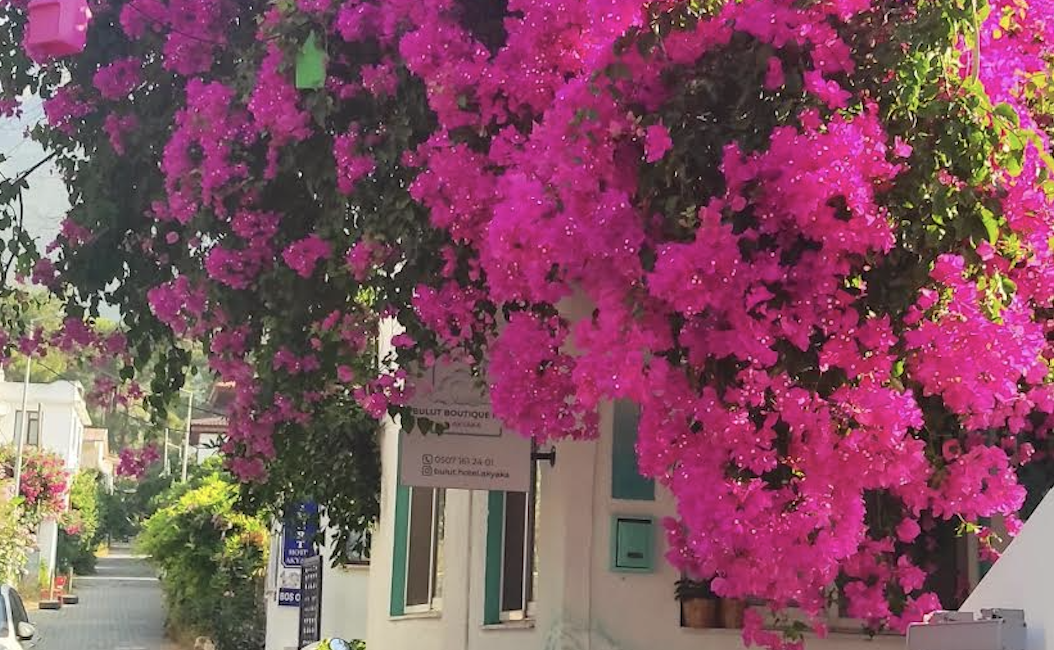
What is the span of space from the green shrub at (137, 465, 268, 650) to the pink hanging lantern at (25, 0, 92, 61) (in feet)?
61.7

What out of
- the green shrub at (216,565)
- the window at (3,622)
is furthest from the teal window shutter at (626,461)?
the green shrub at (216,565)

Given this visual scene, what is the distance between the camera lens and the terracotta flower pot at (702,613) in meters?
6.42

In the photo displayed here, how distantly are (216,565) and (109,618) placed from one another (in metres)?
18.0

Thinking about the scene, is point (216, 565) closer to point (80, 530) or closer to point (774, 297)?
point (774, 297)

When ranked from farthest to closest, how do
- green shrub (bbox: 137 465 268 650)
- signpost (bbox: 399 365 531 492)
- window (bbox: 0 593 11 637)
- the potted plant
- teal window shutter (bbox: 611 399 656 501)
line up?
green shrub (bbox: 137 465 268 650) < window (bbox: 0 593 11 637) < signpost (bbox: 399 365 531 492) < teal window shutter (bbox: 611 399 656 501) < the potted plant

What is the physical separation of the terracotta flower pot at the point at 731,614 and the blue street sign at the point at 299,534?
677cm

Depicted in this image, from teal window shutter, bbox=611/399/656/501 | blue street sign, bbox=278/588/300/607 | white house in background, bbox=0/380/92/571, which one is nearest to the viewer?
teal window shutter, bbox=611/399/656/501

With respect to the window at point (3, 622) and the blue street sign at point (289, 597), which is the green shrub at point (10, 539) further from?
the blue street sign at point (289, 597)

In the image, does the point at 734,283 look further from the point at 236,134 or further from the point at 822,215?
the point at 236,134

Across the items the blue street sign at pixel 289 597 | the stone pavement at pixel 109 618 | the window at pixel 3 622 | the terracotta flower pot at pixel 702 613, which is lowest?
the stone pavement at pixel 109 618

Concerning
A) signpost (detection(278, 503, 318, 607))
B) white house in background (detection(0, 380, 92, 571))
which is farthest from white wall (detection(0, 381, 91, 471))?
signpost (detection(278, 503, 318, 607))

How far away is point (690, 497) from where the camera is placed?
4.08m

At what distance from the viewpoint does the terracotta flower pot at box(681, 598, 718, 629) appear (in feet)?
21.1

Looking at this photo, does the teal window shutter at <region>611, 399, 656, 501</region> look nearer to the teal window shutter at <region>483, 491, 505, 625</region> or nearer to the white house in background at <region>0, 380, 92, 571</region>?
the teal window shutter at <region>483, 491, 505, 625</region>
